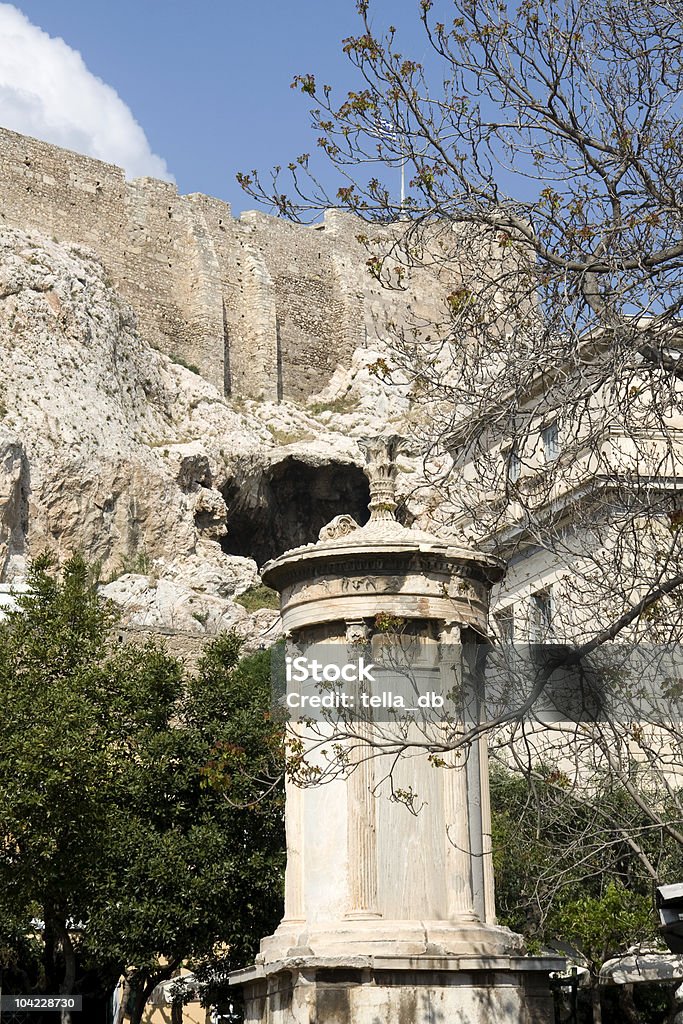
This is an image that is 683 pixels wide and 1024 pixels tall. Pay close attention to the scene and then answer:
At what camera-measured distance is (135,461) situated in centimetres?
3781

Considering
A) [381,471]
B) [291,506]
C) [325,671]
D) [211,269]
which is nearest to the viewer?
[325,671]

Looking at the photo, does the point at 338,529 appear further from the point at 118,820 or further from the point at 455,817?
the point at 118,820

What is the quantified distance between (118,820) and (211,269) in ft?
107

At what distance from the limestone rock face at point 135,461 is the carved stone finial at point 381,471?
18.9 meters

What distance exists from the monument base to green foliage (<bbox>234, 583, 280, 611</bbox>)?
86.1 feet

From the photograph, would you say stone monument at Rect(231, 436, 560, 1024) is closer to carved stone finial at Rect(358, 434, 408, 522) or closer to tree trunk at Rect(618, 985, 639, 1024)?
carved stone finial at Rect(358, 434, 408, 522)

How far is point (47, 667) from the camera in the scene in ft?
62.6

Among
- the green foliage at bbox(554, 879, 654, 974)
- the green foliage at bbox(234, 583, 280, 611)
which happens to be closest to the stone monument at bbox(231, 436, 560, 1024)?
the green foliage at bbox(554, 879, 654, 974)

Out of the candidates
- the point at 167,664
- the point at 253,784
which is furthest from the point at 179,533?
the point at 253,784

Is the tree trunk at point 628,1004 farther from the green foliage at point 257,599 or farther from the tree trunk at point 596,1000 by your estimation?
the green foliage at point 257,599

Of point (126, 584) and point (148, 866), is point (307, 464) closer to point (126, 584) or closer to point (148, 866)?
point (126, 584)

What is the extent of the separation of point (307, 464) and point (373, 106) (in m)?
35.0

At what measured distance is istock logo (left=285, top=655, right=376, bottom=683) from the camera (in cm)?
1186

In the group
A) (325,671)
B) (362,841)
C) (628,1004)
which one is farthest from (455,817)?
(628,1004)
